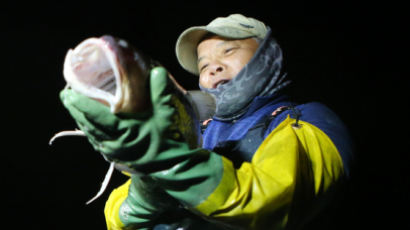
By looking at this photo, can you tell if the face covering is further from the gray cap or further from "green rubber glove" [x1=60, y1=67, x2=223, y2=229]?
"green rubber glove" [x1=60, y1=67, x2=223, y2=229]

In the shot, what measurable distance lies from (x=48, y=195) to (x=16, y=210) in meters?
0.13

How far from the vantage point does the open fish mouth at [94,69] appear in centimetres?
37

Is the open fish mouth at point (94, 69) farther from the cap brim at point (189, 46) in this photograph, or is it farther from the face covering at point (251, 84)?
the cap brim at point (189, 46)

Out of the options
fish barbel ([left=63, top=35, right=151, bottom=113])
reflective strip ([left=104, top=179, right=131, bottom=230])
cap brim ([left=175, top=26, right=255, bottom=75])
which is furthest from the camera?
cap brim ([left=175, top=26, right=255, bottom=75])

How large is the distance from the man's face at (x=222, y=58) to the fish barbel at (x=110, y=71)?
14.9 inches

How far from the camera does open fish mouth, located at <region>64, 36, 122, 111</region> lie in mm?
372

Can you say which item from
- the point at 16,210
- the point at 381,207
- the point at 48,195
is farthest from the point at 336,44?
the point at 16,210

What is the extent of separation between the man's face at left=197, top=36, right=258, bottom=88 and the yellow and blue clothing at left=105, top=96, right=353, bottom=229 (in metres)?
0.17

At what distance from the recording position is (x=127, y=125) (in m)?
0.39

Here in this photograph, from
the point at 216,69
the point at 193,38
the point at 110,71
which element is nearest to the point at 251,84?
the point at 216,69

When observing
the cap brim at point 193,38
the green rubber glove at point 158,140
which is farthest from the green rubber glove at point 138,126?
the cap brim at point 193,38

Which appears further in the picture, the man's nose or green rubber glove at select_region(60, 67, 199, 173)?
the man's nose

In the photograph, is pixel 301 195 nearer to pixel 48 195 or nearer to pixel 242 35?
pixel 242 35

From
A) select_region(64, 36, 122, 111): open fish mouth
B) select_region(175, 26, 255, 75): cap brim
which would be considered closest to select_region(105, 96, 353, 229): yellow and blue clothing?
select_region(64, 36, 122, 111): open fish mouth
